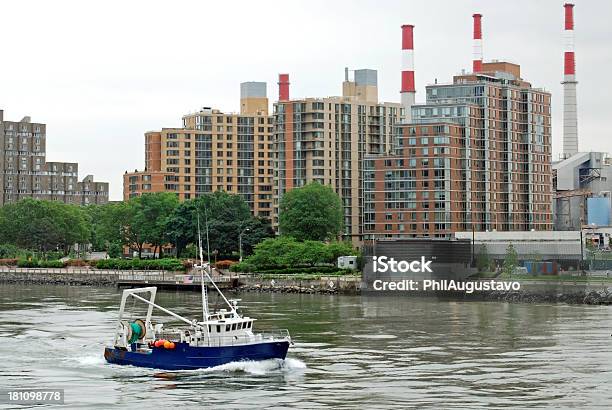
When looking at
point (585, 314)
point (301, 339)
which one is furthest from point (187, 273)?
point (301, 339)

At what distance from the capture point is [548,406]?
64.0 m

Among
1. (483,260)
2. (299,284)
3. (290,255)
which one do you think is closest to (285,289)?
(299,284)

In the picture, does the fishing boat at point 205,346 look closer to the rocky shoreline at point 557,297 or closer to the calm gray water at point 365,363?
the calm gray water at point 365,363

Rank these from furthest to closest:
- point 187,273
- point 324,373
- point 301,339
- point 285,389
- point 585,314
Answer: point 187,273, point 585,314, point 301,339, point 324,373, point 285,389

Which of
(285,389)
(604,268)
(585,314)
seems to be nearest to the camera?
(285,389)

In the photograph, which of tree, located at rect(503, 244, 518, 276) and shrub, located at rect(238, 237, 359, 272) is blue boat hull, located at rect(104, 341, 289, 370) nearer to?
tree, located at rect(503, 244, 518, 276)

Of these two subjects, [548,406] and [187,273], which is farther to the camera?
[187,273]

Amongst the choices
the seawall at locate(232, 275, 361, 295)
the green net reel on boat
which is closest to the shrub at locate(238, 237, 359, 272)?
the seawall at locate(232, 275, 361, 295)

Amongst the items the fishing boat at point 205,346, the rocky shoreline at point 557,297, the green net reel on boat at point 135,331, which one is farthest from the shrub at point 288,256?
the fishing boat at point 205,346

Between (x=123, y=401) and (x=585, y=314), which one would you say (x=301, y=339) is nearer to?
(x=123, y=401)

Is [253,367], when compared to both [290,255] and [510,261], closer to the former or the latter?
[510,261]

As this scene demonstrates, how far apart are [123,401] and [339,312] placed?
58.5 m

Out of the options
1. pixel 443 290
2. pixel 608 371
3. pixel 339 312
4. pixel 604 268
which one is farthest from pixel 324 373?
pixel 604 268

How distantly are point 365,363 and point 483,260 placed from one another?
8908 centimetres
